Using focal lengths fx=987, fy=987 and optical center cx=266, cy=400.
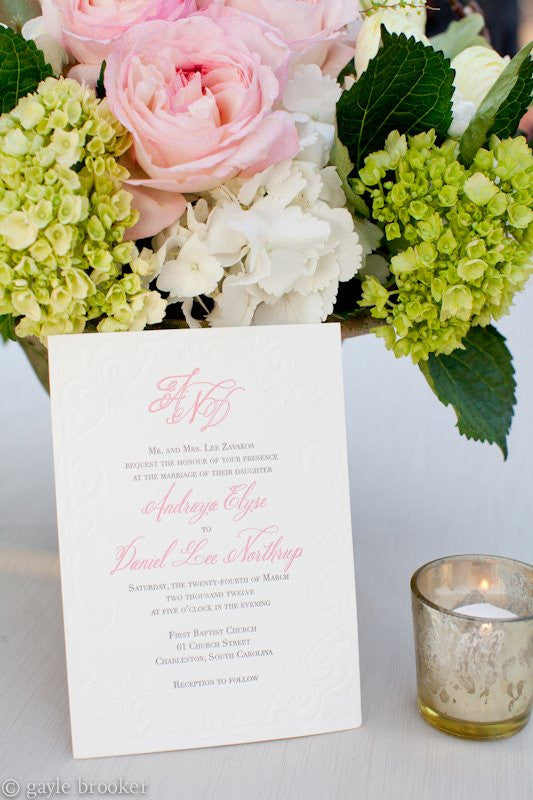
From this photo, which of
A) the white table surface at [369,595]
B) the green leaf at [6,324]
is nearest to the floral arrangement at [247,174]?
the green leaf at [6,324]

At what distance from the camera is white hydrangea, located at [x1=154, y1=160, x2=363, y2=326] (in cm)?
61

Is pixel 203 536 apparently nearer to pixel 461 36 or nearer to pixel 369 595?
pixel 369 595

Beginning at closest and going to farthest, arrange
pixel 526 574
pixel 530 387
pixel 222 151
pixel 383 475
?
pixel 222 151, pixel 526 574, pixel 383 475, pixel 530 387

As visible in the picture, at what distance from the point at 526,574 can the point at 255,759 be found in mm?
227

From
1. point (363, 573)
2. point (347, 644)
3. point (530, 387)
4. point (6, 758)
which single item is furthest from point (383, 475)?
point (6, 758)

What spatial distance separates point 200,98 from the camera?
1.93 ft

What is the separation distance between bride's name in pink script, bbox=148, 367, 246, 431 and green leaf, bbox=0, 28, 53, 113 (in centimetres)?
20

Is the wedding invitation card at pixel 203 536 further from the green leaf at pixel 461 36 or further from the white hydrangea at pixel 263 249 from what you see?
the green leaf at pixel 461 36

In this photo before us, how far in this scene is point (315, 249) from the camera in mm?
622

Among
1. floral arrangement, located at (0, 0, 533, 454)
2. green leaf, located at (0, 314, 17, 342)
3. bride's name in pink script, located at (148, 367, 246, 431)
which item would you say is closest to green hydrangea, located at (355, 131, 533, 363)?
floral arrangement, located at (0, 0, 533, 454)

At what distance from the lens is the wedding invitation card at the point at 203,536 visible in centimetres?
63

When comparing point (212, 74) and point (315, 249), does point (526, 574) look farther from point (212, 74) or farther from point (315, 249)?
point (212, 74)

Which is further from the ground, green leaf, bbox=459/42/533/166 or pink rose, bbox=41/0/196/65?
pink rose, bbox=41/0/196/65

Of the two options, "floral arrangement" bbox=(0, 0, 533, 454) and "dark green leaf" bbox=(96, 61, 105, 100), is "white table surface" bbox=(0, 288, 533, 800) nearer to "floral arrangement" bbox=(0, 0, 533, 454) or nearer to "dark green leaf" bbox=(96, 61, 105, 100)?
"floral arrangement" bbox=(0, 0, 533, 454)
